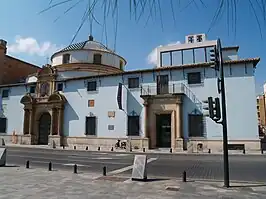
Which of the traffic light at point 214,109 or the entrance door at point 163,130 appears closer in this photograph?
the traffic light at point 214,109

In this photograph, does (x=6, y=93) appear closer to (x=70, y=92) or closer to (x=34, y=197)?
Answer: (x=70, y=92)

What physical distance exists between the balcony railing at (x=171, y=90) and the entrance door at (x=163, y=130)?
2730mm

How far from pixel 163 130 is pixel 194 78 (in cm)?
671

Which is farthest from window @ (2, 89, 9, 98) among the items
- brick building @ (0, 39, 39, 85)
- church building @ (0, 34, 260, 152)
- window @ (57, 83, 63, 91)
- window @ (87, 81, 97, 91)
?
window @ (87, 81, 97, 91)

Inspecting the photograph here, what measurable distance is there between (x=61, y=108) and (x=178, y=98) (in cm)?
1546

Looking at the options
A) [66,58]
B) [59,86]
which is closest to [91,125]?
[59,86]

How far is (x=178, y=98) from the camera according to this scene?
2597cm

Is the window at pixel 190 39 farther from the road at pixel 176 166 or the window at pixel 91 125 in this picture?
the road at pixel 176 166

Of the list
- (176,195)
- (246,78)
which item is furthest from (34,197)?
(246,78)

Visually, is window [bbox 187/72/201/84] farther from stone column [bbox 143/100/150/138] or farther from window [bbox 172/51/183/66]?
window [bbox 172/51/183/66]

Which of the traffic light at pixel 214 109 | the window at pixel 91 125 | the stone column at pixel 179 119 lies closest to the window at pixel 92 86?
the window at pixel 91 125

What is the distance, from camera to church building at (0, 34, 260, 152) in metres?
24.4

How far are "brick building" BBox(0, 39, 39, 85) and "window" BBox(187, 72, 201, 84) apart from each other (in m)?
30.9

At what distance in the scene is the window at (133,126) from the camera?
2769cm
